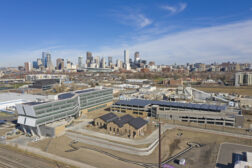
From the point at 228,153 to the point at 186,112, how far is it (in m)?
13.8

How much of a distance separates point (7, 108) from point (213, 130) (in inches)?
2112

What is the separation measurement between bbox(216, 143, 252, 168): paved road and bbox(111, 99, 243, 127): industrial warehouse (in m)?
8.82

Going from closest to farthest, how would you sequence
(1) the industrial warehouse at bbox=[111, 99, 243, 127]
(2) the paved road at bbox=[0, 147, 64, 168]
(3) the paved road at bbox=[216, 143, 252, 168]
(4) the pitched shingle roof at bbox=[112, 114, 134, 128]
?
(3) the paved road at bbox=[216, 143, 252, 168], (2) the paved road at bbox=[0, 147, 64, 168], (4) the pitched shingle roof at bbox=[112, 114, 134, 128], (1) the industrial warehouse at bbox=[111, 99, 243, 127]

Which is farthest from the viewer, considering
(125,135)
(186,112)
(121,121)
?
(186,112)

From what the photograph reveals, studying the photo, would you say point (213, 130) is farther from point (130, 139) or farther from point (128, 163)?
point (128, 163)

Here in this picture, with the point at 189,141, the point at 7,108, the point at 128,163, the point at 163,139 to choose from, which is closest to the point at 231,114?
the point at 189,141

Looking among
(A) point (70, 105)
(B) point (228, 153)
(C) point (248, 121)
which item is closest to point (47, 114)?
(A) point (70, 105)

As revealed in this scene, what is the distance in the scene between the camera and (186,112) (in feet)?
122

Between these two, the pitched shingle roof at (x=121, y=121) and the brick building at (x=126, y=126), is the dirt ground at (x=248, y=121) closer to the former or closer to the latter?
the brick building at (x=126, y=126)

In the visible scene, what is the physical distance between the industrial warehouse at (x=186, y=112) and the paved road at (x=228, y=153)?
8825 mm

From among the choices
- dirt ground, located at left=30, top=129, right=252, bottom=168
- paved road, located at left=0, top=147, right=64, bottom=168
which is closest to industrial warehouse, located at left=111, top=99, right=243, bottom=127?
dirt ground, located at left=30, top=129, right=252, bottom=168

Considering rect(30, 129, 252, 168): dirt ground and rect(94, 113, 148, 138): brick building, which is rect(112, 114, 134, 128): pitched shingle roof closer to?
rect(94, 113, 148, 138): brick building

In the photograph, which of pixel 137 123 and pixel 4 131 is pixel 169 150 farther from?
pixel 4 131

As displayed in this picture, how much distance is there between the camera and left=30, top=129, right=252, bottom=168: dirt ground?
2217cm
